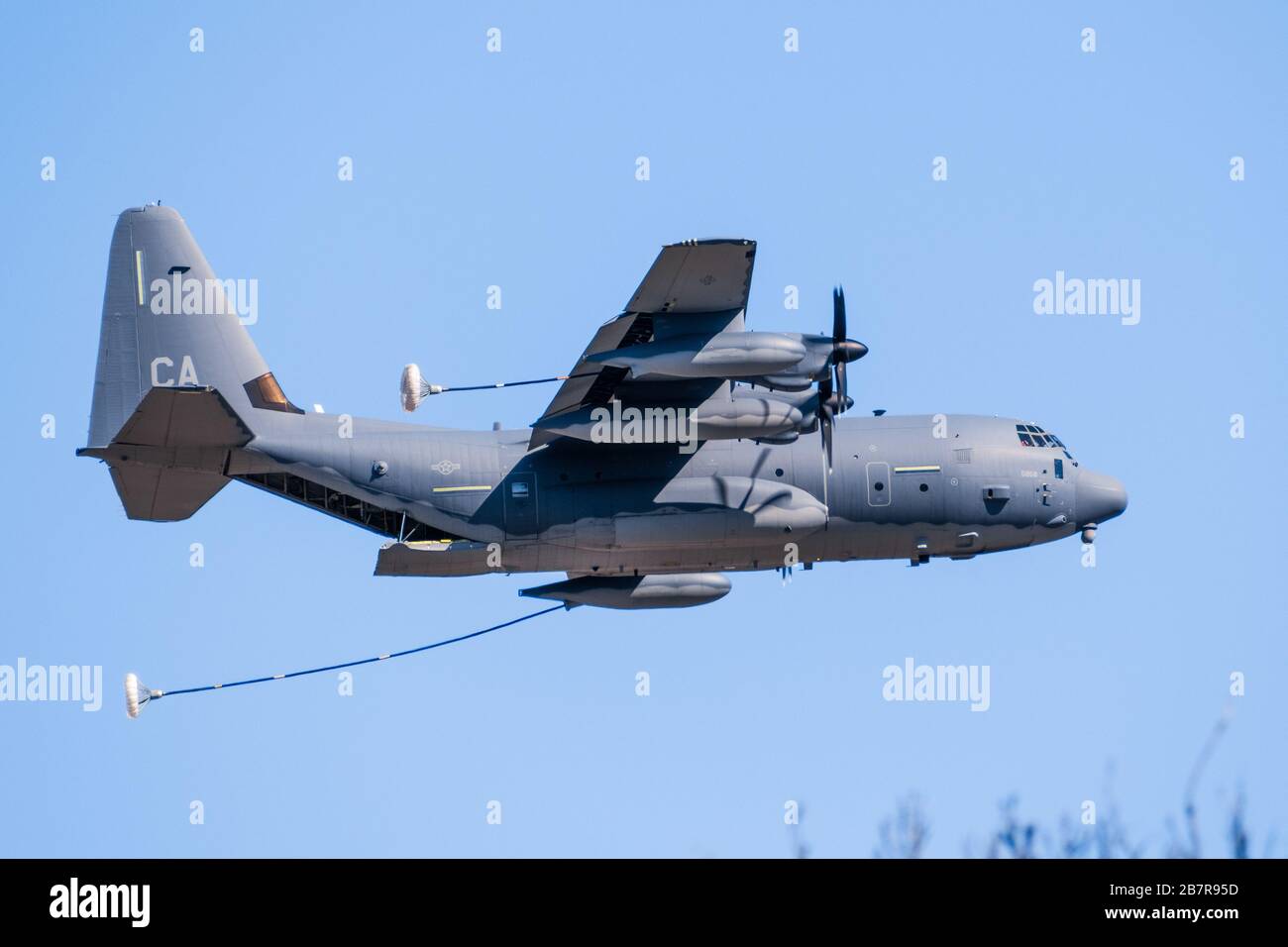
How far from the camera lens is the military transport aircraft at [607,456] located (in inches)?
1121

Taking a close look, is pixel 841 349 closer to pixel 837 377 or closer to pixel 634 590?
pixel 837 377

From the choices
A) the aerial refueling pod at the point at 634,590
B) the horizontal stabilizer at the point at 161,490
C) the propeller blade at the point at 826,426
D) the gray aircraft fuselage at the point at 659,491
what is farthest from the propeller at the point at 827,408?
the horizontal stabilizer at the point at 161,490

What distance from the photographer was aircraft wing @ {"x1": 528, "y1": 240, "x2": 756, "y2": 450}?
2681 centimetres

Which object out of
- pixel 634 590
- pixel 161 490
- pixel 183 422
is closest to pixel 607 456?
pixel 634 590

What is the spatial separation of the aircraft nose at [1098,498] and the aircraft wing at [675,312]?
7.76 metres

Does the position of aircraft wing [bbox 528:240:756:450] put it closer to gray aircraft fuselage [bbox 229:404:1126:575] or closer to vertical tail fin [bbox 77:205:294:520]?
gray aircraft fuselage [bbox 229:404:1126:575]

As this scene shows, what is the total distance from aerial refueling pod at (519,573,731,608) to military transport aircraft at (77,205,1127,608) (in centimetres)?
4

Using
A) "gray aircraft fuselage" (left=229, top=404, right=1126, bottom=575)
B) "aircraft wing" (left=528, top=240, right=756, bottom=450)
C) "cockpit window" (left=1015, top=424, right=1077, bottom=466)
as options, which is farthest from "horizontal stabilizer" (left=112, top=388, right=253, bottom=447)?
"cockpit window" (left=1015, top=424, right=1077, bottom=466)

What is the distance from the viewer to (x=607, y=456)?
30344 mm
